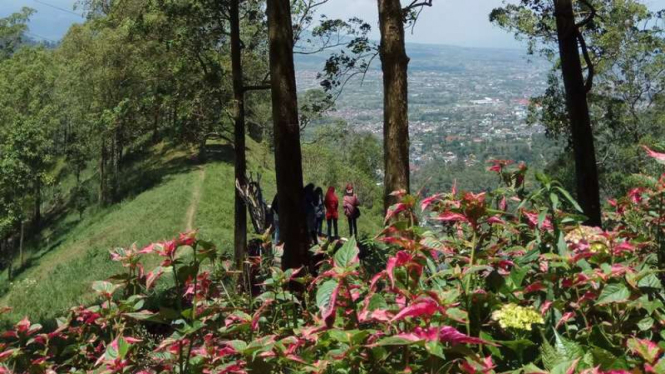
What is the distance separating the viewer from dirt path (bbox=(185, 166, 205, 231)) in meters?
23.7

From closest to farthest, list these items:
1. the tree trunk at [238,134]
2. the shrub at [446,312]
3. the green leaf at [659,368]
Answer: the green leaf at [659,368] → the shrub at [446,312] → the tree trunk at [238,134]

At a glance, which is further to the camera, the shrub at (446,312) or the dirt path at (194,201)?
the dirt path at (194,201)

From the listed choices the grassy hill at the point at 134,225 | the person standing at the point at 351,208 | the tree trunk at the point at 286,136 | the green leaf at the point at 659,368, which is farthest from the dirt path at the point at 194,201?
the green leaf at the point at 659,368

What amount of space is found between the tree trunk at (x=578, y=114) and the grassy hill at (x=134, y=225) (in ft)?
36.5

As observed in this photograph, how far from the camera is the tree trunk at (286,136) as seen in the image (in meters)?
5.38

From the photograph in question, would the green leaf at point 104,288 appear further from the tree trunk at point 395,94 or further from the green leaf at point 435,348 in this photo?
the tree trunk at point 395,94

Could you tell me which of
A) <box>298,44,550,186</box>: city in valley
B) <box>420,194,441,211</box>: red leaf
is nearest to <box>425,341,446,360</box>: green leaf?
<box>420,194,441,211</box>: red leaf

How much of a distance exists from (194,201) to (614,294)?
83.9ft

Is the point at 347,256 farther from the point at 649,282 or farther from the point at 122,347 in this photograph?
the point at 649,282

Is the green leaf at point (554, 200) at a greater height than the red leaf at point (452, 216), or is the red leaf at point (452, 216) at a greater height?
the green leaf at point (554, 200)

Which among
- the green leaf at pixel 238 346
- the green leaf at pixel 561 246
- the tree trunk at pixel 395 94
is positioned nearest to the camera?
the green leaf at pixel 238 346

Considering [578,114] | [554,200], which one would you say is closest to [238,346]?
[554,200]

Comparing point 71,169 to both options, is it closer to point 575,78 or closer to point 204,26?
point 204,26

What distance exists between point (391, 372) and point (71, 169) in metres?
A: 46.9
